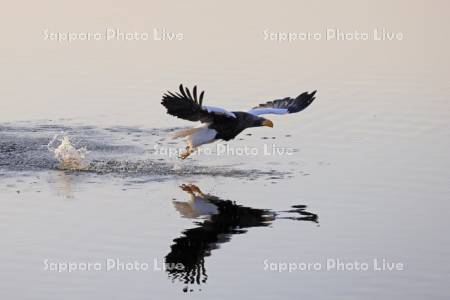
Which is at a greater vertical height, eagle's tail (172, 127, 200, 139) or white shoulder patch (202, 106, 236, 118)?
white shoulder patch (202, 106, 236, 118)

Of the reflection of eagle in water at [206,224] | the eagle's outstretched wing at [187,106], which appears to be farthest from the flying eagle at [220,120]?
the reflection of eagle in water at [206,224]

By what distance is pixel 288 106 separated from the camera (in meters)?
19.6

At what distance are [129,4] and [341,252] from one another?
75.4 ft

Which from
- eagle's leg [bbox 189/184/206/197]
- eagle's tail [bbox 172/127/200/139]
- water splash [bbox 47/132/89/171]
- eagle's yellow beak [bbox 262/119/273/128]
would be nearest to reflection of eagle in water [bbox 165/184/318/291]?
eagle's leg [bbox 189/184/206/197]

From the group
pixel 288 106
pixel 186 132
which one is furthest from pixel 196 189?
pixel 288 106

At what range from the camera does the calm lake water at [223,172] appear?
13.7 m

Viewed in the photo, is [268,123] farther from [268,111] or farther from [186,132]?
[186,132]

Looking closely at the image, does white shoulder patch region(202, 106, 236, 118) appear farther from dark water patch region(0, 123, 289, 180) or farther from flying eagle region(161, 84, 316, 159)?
dark water patch region(0, 123, 289, 180)

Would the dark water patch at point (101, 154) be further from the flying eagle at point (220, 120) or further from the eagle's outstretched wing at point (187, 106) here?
the eagle's outstretched wing at point (187, 106)

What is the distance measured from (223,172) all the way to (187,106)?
187 centimetres

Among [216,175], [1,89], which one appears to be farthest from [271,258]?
[1,89]

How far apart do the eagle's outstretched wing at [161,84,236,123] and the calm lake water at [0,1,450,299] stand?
41.0 inches

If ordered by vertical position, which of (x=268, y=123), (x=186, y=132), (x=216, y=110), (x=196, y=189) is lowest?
(x=196, y=189)

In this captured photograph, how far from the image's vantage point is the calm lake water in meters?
13.7
